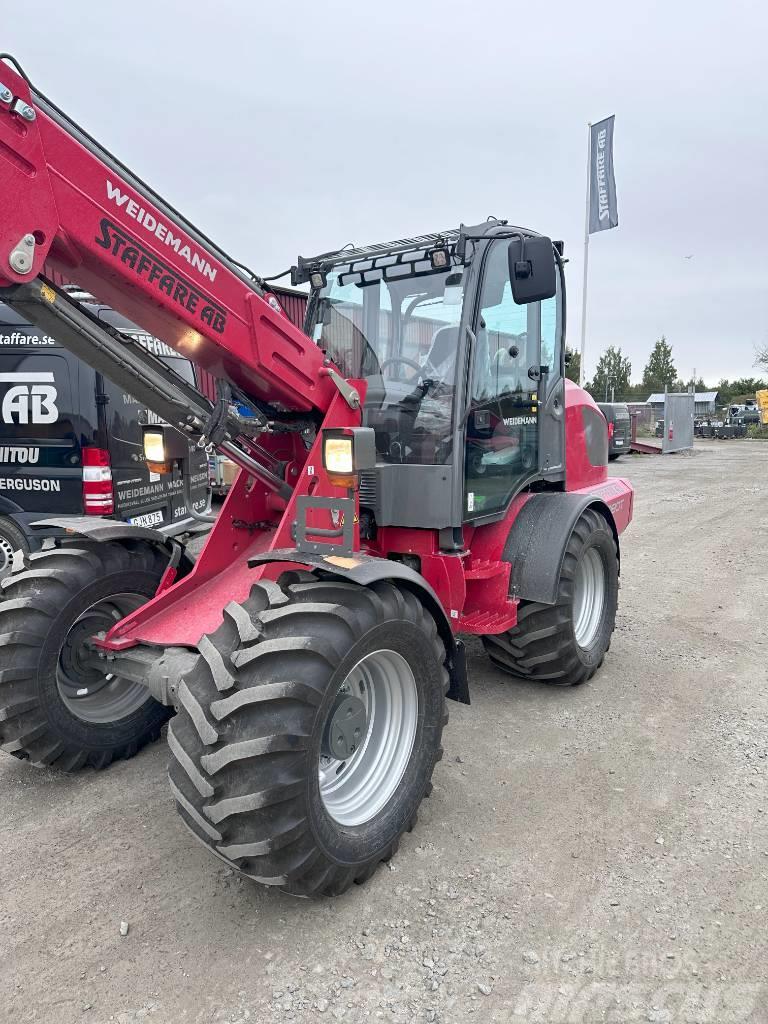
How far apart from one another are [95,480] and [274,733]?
13.9 feet

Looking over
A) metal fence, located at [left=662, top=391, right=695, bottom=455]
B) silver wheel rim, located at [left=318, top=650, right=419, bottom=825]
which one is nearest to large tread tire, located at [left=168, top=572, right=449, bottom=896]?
silver wheel rim, located at [left=318, top=650, right=419, bottom=825]

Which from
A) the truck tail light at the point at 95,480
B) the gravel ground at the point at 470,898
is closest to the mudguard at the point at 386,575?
the gravel ground at the point at 470,898

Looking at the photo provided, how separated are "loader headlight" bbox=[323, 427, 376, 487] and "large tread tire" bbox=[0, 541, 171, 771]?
1.23m

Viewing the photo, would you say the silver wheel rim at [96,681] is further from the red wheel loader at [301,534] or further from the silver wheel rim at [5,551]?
the silver wheel rim at [5,551]

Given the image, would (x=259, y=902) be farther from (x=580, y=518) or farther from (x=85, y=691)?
(x=580, y=518)

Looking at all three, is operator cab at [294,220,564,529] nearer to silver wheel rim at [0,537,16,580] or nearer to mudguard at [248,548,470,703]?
mudguard at [248,548,470,703]

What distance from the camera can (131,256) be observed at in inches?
102

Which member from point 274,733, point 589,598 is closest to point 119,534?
point 274,733

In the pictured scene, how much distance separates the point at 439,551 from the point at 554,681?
1352 mm

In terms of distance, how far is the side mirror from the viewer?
11.0ft

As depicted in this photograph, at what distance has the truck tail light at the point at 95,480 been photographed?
19.3 ft

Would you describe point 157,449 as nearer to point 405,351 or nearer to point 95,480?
point 405,351

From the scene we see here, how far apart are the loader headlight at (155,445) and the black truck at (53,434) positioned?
8.06 feet

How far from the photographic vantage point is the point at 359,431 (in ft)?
9.98
